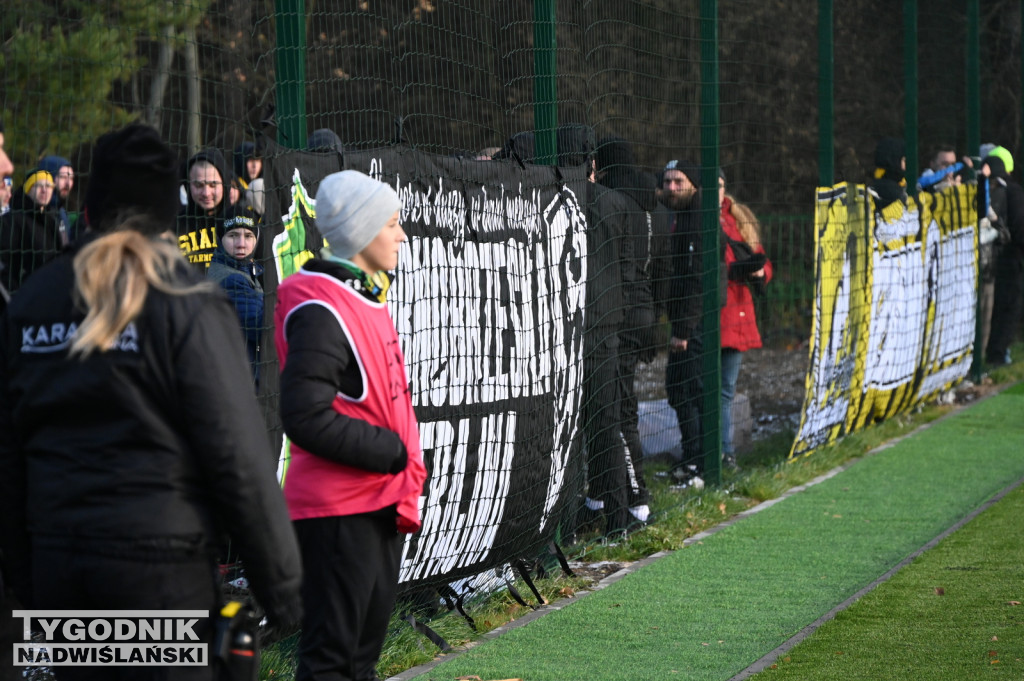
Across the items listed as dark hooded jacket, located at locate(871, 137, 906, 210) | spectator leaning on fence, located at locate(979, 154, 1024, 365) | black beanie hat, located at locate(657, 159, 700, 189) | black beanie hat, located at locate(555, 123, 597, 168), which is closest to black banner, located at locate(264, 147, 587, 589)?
black beanie hat, located at locate(555, 123, 597, 168)

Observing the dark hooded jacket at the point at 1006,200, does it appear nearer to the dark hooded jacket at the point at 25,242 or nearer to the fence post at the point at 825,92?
the fence post at the point at 825,92

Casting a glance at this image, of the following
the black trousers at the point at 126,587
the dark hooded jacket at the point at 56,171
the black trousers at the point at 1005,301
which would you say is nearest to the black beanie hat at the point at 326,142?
the dark hooded jacket at the point at 56,171

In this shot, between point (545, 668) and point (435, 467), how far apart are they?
0.92 m

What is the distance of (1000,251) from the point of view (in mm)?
14930

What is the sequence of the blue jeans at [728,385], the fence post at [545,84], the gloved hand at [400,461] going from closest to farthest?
the gloved hand at [400,461] < the fence post at [545,84] < the blue jeans at [728,385]

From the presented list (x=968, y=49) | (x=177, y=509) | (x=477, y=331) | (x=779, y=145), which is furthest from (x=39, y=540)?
(x=968, y=49)

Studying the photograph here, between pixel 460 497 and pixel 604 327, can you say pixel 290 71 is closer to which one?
pixel 460 497

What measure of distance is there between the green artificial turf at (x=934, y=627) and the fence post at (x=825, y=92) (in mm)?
3586

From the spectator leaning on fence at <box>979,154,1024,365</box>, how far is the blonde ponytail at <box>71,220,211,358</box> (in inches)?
503

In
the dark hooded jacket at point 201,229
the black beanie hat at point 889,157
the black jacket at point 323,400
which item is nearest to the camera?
the black jacket at point 323,400

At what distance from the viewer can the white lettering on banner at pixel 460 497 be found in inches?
206

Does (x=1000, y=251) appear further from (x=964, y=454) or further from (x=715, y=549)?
(x=715, y=549)

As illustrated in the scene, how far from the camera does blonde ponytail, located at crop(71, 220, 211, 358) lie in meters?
2.44

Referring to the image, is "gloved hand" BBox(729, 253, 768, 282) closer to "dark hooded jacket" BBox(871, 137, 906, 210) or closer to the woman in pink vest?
"dark hooded jacket" BBox(871, 137, 906, 210)
